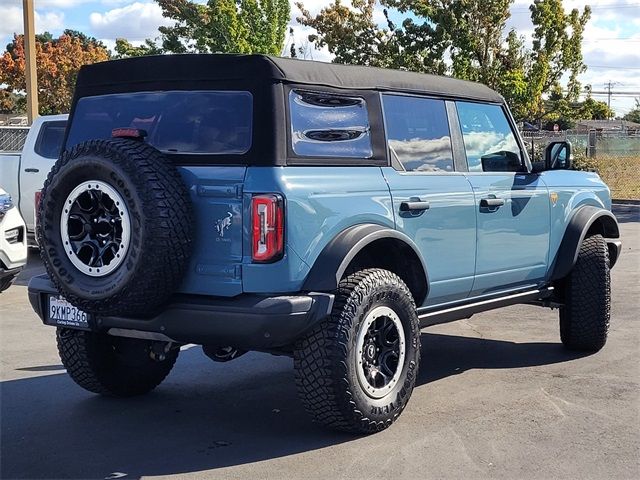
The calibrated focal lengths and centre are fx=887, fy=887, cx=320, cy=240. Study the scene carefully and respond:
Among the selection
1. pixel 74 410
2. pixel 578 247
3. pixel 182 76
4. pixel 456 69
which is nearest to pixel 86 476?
pixel 74 410

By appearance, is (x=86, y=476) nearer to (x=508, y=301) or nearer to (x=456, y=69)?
(x=508, y=301)

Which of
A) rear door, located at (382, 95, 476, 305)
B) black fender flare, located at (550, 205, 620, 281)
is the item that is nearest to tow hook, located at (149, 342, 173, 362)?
rear door, located at (382, 95, 476, 305)

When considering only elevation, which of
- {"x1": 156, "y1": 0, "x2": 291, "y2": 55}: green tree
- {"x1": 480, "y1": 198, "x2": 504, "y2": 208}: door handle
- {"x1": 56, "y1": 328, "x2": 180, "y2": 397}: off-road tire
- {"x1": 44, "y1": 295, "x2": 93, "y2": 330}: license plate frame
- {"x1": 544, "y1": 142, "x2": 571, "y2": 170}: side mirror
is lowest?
{"x1": 56, "y1": 328, "x2": 180, "y2": 397}: off-road tire

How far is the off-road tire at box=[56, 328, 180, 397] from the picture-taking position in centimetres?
548

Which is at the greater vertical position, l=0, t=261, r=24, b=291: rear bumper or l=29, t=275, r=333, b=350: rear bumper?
l=29, t=275, r=333, b=350: rear bumper

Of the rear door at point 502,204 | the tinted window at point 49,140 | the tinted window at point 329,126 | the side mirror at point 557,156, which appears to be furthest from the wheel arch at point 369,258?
the tinted window at point 49,140

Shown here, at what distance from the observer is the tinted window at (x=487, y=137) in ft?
20.1

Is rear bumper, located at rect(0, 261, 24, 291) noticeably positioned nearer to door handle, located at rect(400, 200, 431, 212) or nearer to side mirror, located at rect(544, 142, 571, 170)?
door handle, located at rect(400, 200, 431, 212)

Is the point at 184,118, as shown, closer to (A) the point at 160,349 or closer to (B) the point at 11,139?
(A) the point at 160,349

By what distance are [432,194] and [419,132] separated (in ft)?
1.48

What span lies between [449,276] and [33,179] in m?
7.99

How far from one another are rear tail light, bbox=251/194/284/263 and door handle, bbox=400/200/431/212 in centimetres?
103

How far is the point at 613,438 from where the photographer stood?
16.1 feet

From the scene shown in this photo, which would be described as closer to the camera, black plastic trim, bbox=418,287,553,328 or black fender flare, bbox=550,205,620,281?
black plastic trim, bbox=418,287,553,328
